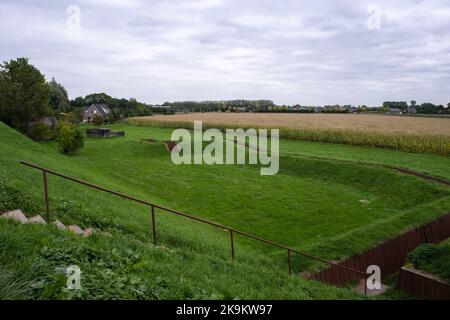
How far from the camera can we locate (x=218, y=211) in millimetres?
17000

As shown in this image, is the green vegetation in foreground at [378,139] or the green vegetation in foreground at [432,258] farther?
the green vegetation in foreground at [378,139]

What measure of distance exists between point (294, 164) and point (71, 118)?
42862 millimetres

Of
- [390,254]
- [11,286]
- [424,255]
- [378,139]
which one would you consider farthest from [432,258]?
[378,139]

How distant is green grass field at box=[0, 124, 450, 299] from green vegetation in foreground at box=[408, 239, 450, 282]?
5.95 ft

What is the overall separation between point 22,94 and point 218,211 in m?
31.0

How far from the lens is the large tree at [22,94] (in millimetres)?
37688

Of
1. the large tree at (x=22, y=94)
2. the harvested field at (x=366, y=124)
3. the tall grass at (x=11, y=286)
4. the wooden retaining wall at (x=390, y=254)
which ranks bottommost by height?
the wooden retaining wall at (x=390, y=254)

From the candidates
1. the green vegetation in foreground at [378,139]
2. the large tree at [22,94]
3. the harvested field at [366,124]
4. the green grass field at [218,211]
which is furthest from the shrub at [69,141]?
the harvested field at [366,124]

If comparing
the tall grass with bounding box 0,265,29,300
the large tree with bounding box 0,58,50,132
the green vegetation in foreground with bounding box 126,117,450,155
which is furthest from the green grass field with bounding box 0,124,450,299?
the large tree with bounding box 0,58,50,132

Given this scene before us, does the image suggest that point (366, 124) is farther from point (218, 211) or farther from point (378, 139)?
point (218, 211)

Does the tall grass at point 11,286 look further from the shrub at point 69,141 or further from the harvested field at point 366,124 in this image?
the harvested field at point 366,124

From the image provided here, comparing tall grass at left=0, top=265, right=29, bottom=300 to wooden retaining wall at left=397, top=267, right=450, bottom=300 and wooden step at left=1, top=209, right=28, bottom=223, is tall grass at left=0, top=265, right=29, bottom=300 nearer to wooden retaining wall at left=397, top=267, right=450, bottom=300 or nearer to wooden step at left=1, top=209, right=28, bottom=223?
wooden step at left=1, top=209, right=28, bottom=223

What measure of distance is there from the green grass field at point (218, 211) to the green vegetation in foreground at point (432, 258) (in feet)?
5.95
